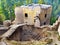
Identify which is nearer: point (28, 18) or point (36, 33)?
point (36, 33)

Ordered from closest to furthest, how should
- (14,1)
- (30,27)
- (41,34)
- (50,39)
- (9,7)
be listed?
(50,39)
(41,34)
(30,27)
(9,7)
(14,1)

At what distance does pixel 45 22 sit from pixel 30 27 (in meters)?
7.58

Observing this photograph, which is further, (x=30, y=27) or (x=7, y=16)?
(x=7, y=16)

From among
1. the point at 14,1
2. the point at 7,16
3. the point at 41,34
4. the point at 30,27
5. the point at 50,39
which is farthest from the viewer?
the point at 14,1

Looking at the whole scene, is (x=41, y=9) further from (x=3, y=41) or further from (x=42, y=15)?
(x=3, y=41)

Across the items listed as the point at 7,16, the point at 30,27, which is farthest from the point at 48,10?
the point at 7,16

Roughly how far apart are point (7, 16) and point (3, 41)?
30.2m

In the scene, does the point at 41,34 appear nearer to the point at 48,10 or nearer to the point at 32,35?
the point at 32,35

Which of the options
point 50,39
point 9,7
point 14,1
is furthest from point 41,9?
point 14,1

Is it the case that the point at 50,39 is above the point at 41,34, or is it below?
above

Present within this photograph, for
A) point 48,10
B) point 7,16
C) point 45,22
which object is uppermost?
point 48,10

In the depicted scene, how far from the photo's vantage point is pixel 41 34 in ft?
45.6

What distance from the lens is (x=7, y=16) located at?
39.8m

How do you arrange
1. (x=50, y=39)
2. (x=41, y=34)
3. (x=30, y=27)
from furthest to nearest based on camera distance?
(x=30, y=27) < (x=41, y=34) < (x=50, y=39)
